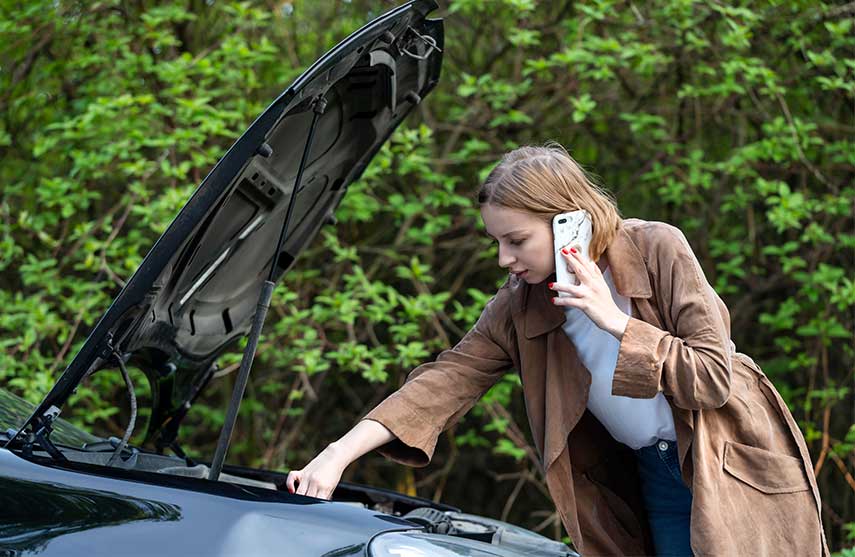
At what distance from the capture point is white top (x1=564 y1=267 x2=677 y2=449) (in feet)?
7.20

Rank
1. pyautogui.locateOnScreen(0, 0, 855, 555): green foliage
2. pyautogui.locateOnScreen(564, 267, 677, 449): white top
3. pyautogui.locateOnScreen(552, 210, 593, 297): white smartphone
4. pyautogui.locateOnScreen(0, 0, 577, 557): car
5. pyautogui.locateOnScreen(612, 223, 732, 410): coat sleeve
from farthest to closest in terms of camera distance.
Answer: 1. pyautogui.locateOnScreen(0, 0, 855, 555): green foliage
2. pyautogui.locateOnScreen(564, 267, 677, 449): white top
3. pyautogui.locateOnScreen(552, 210, 593, 297): white smartphone
4. pyautogui.locateOnScreen(612, 223, 732, 410): coat sleeve
5. pyautogui.locateOnScreen(0, 0, 577, 557): car

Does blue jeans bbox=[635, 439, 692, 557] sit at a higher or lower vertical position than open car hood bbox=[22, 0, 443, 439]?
lower

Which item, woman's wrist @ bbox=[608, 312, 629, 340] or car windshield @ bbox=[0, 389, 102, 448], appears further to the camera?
car windshield @ bbox=[0, 389, 102, 448]

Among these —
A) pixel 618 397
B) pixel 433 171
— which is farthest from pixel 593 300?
pixel 433 171

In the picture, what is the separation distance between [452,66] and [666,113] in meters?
1.31

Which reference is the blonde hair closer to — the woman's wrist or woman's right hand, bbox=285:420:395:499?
the woman's wrist

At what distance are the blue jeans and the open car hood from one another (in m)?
1.18

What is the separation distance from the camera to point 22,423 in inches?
91.8

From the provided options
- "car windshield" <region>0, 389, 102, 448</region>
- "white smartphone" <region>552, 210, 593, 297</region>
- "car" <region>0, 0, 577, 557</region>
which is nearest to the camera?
"car" <region>0, 0, 577, 557</region>

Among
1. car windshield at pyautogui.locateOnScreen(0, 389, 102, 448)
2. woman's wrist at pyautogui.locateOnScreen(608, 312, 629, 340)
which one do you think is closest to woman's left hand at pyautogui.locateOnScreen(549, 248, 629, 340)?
woman's wrist at pyautogui.locateOnScreen(608, 312, 629, 340)

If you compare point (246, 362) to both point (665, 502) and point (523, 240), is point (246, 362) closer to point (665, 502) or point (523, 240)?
point (523, 240)

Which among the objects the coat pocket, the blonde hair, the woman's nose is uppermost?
the blonde hair

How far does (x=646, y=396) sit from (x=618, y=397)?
24 centimetres

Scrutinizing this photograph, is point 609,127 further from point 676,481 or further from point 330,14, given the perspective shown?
point 676,481
